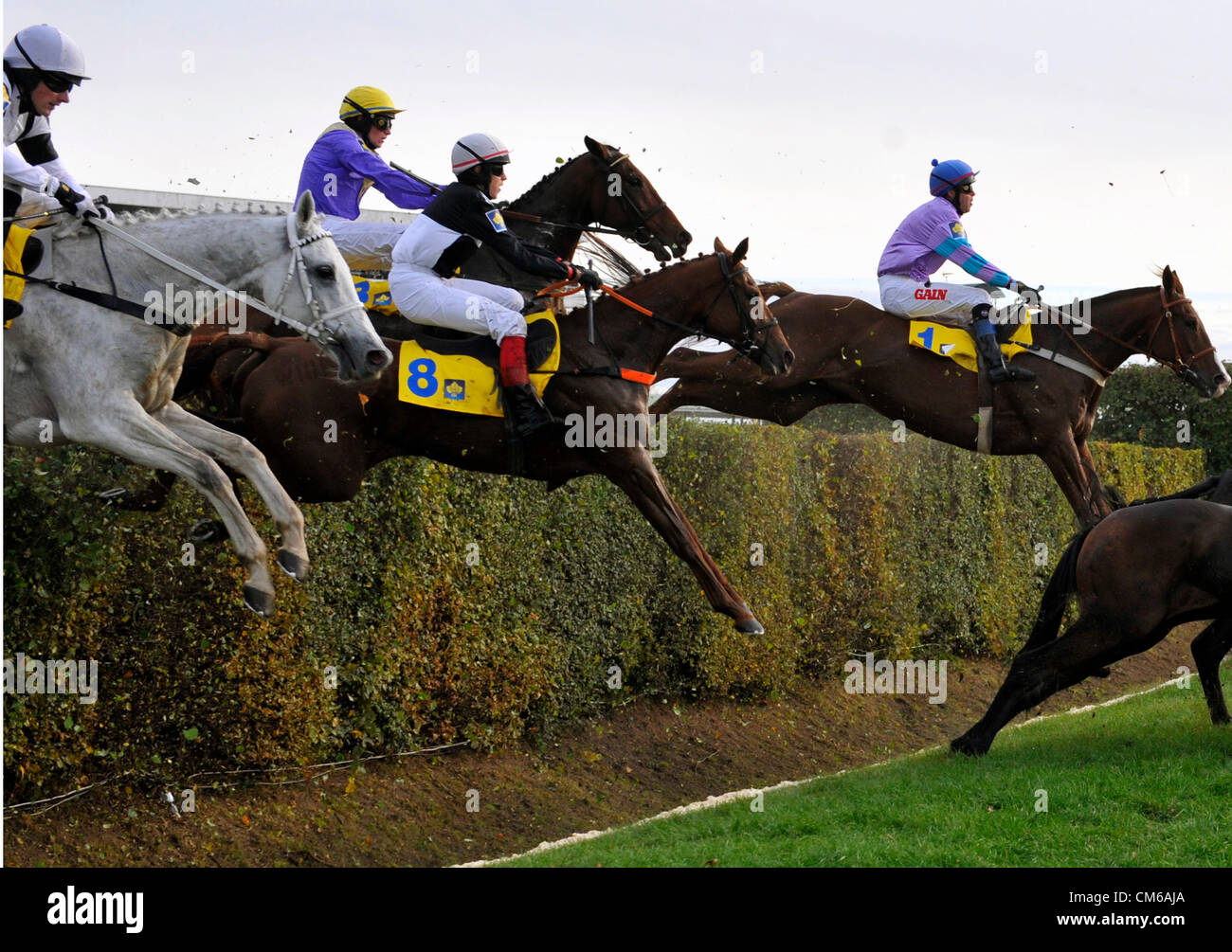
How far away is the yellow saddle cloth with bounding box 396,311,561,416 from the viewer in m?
6.80

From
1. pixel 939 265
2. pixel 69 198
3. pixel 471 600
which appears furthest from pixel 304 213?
pixel 939 265

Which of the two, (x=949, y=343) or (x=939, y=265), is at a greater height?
(x=939, y=265)

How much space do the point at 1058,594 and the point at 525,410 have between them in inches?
144

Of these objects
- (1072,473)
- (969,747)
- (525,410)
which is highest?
(525,410)

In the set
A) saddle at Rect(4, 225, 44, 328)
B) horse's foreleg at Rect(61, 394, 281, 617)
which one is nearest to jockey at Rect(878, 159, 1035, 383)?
horse's foreleg at Rect(61, 394, 281, 617)

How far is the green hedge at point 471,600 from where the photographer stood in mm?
6434

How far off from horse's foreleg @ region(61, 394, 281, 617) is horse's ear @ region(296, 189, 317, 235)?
1037mm

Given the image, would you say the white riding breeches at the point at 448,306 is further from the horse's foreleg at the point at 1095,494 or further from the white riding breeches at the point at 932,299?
the horse's foreleg at the point at 1095,494

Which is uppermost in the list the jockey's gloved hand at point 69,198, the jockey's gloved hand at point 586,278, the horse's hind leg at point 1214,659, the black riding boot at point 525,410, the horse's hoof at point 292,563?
the jockey's gloved hand at point 69,198

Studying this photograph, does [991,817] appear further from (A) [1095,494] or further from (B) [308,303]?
(B) [308,303]

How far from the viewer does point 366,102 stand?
24.1ft

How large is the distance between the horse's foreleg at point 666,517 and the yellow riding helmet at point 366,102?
227cm

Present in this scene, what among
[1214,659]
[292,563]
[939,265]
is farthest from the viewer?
[939,265]

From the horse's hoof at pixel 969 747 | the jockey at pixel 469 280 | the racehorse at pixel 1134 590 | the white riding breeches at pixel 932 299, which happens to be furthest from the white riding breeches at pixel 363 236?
the horse's hoof at pixel 969 747
